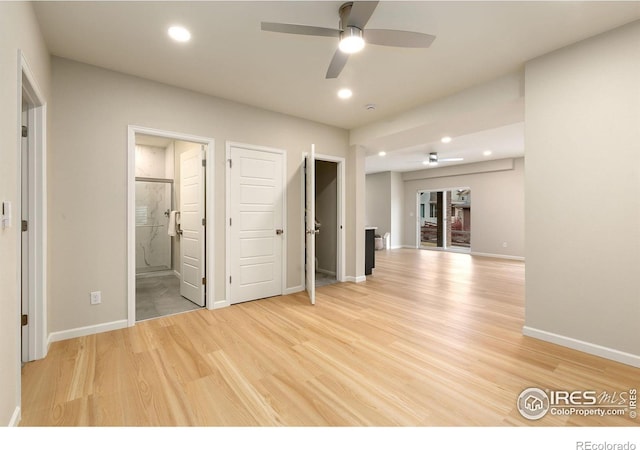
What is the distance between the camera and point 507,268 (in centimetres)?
636

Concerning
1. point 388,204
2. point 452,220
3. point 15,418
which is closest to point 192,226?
point 15,418

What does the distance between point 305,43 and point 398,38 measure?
34.4 inches

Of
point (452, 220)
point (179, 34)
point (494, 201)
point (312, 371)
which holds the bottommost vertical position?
point (312, 371)

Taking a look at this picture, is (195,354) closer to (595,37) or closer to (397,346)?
(397,346)

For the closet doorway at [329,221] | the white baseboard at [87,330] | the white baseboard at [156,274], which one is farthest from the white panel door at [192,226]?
the closet doorway at [329,221]

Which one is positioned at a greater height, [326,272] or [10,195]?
[10,195]

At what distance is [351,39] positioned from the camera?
1986 millimetres

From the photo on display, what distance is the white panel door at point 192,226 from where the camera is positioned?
3.63 meters

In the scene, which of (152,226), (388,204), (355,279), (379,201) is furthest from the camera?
(379,201)

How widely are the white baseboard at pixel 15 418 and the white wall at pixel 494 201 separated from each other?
908cm

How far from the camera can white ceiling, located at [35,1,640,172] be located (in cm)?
209

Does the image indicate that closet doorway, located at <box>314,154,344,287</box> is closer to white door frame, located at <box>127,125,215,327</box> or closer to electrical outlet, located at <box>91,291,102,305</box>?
white door frame, located at <box>127,125,215,327</box>
